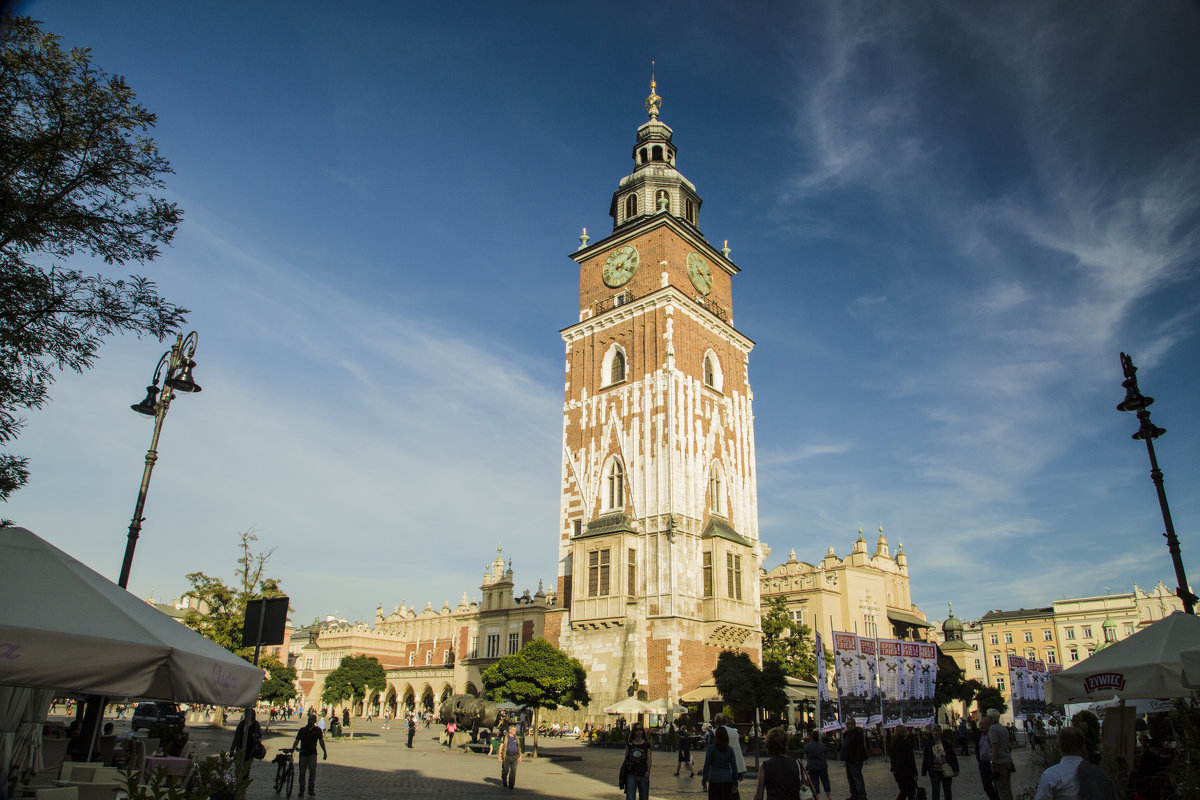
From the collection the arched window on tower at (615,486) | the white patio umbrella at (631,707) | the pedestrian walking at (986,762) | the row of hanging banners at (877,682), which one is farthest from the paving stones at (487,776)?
the arched window on tower at (615,486)

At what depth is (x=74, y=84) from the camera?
11609 mm

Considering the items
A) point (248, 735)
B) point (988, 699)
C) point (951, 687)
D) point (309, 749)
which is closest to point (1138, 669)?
point (309, 749)

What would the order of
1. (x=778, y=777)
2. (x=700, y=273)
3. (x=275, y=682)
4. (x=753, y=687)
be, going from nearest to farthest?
(x=778, y=777) < (x=753, y=687) < (x=275, y=682) < (x=700, y=273)

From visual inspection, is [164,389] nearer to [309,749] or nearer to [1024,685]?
[309,749]

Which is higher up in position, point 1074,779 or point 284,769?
point 1074,779

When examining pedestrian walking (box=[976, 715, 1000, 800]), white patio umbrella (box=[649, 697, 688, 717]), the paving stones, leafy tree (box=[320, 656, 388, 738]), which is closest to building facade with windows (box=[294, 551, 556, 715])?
leafy tree (box=[320, 656, 388, 738])

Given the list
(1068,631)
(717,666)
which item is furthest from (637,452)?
(1068,631)

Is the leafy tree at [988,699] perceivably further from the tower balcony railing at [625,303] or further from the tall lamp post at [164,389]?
the tall lamp post at [164,389]

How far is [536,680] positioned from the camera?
106 ft

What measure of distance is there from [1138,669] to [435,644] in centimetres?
6088

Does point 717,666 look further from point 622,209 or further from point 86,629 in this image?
point 86,629

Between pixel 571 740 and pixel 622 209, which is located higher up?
pixel 622 209

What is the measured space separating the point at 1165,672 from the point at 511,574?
154 feet

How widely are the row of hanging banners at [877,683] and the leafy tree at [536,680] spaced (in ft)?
Answer: 39.5
